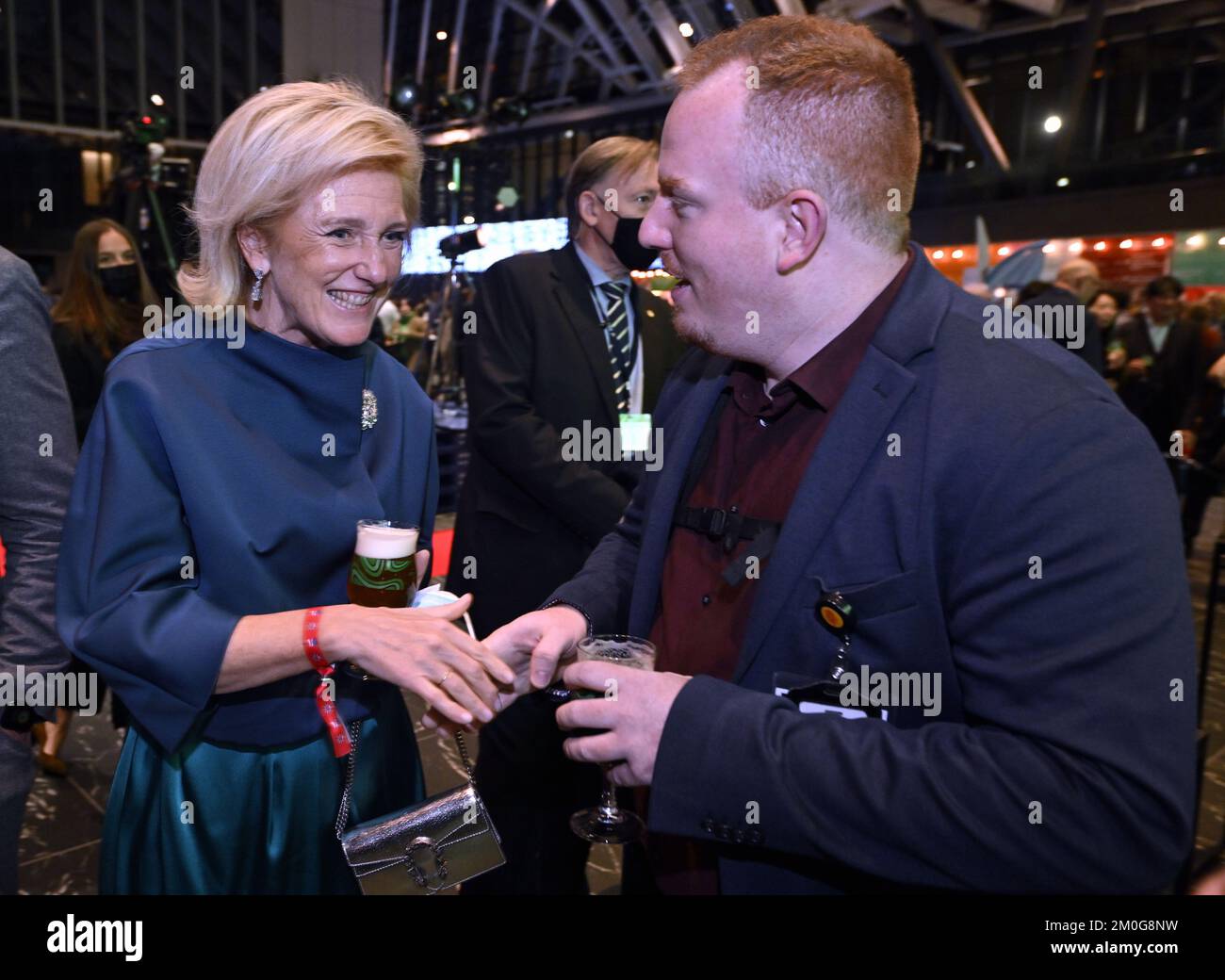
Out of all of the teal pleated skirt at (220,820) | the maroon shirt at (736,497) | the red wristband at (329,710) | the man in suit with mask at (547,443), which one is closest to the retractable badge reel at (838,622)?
the maroon shirt at (736,497)

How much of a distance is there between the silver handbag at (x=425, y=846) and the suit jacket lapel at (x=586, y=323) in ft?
4.37

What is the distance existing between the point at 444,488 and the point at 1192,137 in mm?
10736

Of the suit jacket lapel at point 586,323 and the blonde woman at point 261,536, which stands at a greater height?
the suit jacket lapel at point 586,323

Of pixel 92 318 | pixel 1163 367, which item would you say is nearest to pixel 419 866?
pixel 92 318

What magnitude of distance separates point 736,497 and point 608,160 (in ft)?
5.13

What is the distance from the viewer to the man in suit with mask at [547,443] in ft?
7.89

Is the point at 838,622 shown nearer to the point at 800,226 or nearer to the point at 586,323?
the point at 800,226

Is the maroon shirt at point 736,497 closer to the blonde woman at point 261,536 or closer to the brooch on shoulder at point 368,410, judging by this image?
the blonde woman at point 261,536

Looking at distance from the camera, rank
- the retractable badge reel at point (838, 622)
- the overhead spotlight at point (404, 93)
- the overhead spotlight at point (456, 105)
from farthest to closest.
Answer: the overhead spotlight at point (456, 105) < the overhead spotlight at point (404, 93) < the retractable badge reel at point (838, 622)

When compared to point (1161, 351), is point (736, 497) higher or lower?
lower

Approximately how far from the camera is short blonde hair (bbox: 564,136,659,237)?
8.36ft

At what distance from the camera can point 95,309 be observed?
3.45m

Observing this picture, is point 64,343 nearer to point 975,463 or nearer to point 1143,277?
point 975,463
